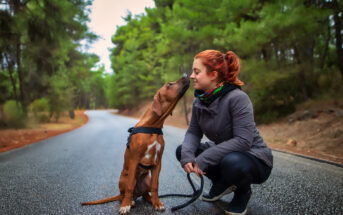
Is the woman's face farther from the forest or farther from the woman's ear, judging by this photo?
the forest

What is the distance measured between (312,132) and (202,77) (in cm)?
717

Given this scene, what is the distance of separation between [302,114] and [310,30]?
3.37 metres

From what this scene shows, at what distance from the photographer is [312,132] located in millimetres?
7391

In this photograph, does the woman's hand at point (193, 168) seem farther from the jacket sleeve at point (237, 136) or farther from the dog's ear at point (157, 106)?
the dog's ear at point (157, 106)

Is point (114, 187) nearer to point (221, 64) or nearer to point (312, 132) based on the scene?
point (221, 64)

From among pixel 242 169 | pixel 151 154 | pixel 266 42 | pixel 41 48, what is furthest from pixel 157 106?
pixel 41 48

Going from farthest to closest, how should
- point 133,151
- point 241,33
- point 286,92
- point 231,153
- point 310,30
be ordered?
1. point 286,92
2. point 241,33
3. point 310,30
4. point 133,151
5. point 231,153

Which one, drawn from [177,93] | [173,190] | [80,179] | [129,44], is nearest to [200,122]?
[177,93]

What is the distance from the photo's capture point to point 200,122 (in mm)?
2162

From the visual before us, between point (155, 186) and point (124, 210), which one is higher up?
point (155, 186)

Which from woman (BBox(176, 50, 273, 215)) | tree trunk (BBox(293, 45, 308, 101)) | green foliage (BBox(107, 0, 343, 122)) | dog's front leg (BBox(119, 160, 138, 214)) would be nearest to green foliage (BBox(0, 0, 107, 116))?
green foliage (BBox(107, 0, 343, 122))

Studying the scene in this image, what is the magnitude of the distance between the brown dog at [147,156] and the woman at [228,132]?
0.26 metres

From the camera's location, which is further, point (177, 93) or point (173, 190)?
point (173, 190)

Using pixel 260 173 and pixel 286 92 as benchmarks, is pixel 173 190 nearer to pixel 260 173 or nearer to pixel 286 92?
pixel 260 173
